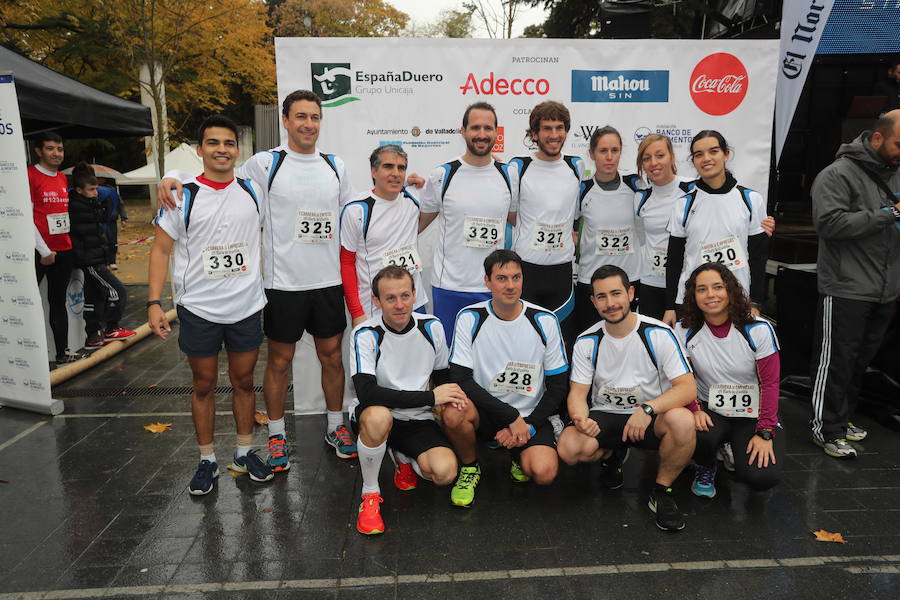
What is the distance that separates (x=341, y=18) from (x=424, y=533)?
104 ft

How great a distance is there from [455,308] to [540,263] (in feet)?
1.97

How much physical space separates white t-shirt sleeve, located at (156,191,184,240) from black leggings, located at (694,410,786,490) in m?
2.96

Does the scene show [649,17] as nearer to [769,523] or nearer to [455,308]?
[455,308]

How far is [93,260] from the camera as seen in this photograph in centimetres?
656

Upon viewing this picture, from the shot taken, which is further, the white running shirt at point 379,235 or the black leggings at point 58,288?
the black leggings at point 58,288

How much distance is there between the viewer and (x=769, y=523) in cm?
326

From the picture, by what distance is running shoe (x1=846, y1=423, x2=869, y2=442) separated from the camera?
4262mm

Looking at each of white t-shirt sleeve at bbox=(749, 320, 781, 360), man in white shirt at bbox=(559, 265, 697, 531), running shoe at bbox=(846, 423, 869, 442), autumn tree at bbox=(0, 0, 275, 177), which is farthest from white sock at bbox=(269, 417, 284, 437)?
autumn tree at bbox=(0, 0, 275, 177)

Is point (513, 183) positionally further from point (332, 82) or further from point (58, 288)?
point (58, 288)

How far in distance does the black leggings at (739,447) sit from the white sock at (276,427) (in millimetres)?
2422

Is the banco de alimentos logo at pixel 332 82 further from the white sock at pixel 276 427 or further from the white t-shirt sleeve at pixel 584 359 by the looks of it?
the white t-shirt sleeve at pixel 584 359

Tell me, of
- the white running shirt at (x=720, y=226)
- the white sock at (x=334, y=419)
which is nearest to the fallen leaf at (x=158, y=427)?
the white sock at (x=334, y=419)

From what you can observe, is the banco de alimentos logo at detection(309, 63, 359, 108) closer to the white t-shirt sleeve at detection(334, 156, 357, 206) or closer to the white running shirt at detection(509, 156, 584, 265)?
the white t-shirt sleeve at detection(334, 156, 357, 206)

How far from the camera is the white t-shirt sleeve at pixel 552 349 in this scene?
356 cm
